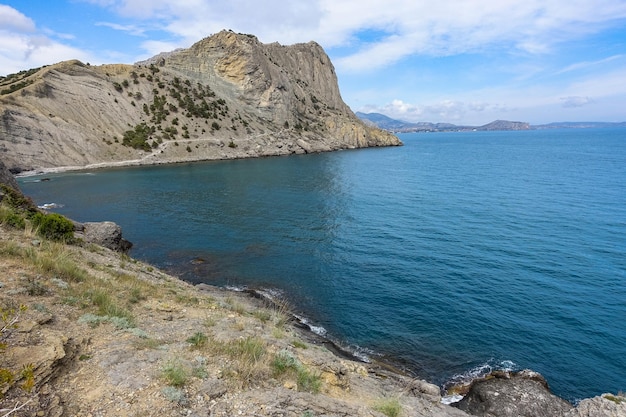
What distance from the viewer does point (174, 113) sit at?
342ft

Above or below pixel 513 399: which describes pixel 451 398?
below

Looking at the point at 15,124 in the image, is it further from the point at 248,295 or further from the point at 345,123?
the point at 345,123

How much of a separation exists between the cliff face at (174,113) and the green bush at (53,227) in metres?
64.3

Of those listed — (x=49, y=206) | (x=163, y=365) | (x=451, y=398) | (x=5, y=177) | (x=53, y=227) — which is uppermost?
(x=5, y=177)

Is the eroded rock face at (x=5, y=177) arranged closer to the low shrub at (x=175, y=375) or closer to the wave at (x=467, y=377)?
the low shrub at (x=175, y=375)

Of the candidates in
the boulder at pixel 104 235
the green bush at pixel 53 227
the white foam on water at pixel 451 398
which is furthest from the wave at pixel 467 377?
the boulder at pixel 104 235

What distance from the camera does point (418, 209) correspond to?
45.8 meters

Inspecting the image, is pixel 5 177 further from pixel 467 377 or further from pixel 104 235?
pixel 467 377

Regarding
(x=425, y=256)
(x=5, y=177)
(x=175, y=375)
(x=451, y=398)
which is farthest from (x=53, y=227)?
(x=425, y=256)

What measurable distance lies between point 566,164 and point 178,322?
9561cm

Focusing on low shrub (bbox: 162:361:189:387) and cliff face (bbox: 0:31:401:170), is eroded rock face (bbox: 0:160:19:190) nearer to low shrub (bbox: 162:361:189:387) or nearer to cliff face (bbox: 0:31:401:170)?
low shrub (bbox: 162:361:189:387)

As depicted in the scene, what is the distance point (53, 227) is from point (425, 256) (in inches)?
1022

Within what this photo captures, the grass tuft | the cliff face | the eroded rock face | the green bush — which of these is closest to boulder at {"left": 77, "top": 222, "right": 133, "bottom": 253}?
the green bush

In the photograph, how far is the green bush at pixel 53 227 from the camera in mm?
20188
